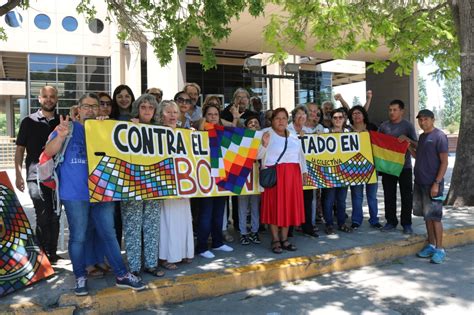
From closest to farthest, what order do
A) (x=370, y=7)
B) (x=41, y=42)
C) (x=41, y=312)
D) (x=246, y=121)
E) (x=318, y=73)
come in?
(x=41, y=312), (x=246, y=121), (x=370, y=7), (x=41, y=42), (x=318, y=73)

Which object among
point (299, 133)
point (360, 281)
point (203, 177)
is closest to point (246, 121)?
point (299, 133)

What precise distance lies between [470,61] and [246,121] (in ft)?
15.7

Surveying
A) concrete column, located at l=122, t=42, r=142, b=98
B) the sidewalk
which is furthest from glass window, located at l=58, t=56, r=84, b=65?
the sidewalk

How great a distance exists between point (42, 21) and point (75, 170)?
2794 centimetres

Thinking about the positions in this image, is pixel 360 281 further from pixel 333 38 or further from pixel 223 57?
pixel 223 57

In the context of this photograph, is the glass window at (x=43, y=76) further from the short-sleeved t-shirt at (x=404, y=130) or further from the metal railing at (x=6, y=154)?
the short-sleeved t-shirt at (x=404, y=130)

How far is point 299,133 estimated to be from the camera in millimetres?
6281

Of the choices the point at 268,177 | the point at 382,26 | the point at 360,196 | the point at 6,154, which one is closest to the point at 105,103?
the point at 268,177

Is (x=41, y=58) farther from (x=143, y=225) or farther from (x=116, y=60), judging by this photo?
(x=143, y=225)

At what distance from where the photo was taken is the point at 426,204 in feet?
18.7

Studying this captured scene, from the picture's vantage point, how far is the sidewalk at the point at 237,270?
164 inches

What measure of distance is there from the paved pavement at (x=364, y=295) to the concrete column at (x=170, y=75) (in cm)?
1156

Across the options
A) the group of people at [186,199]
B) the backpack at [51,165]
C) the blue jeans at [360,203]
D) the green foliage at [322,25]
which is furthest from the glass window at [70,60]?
the backpack at [51,165]

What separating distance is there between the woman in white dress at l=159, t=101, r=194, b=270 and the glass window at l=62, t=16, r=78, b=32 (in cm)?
2713
